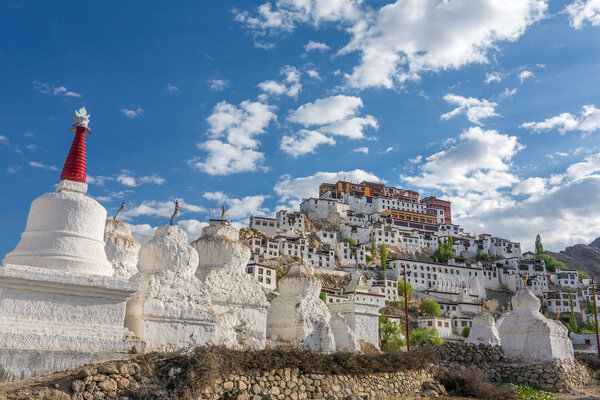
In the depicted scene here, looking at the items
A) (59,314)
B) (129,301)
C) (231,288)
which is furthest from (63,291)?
(231,288)

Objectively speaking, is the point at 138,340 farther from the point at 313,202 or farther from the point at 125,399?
the point at 313,202

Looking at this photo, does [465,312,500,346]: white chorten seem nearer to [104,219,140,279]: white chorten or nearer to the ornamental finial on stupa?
[104,219,140,279]: white chorten

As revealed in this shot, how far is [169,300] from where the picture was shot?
43.5ft

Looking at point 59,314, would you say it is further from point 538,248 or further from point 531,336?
point 538,248

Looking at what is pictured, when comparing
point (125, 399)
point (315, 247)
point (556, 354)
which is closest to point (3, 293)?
point (125, 399)

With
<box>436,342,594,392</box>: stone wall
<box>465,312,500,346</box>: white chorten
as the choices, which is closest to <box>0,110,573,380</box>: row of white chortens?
<box>436,342,594,392</box>: stone wall

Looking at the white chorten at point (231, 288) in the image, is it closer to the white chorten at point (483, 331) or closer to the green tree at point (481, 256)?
the white chorten at point (483, 331)

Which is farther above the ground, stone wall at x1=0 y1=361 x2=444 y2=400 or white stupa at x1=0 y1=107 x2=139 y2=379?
white stupa at x1=0 y1=107 x2=139 y2=379

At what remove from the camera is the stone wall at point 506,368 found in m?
18.9

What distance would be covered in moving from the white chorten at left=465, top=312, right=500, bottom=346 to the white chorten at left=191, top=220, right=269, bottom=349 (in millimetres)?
11175

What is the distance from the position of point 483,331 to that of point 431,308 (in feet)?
134

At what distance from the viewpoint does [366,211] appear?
104m

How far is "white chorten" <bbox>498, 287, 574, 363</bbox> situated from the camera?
20.2 meters

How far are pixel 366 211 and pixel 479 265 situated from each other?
2790 cm
